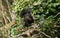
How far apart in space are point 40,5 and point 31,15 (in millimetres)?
353

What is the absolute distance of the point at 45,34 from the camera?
3129 millimetres

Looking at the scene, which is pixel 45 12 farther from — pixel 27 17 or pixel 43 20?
pixel 27 17

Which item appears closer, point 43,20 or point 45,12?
point 43,20

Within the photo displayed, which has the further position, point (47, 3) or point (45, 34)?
A: point (47, 3)

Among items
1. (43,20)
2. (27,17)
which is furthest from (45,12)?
(27,17)

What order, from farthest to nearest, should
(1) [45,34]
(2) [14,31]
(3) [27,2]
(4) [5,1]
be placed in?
(4) [5,1]
(3) [27,2]
(2) [14,31]
(1) [45,34]

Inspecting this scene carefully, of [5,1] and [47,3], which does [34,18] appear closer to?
[47,3]

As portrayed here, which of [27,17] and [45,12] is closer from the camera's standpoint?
[27,17]

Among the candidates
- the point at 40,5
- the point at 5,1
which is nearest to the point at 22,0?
the point at 40,5

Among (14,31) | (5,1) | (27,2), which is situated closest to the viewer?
(14,31)

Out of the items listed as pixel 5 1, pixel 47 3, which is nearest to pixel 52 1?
pixel 47 3

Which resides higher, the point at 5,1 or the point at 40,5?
the point at 40,5

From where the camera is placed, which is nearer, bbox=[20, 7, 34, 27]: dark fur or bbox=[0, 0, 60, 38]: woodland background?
bbox=[0, 0, 60, 38]: woodland background

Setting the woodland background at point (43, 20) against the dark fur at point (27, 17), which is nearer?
the woodland background at point (43, 20)
